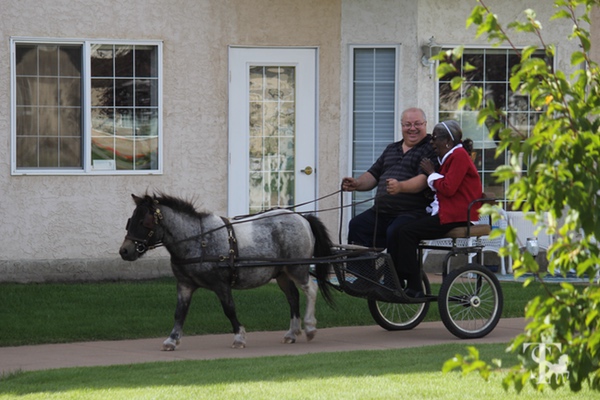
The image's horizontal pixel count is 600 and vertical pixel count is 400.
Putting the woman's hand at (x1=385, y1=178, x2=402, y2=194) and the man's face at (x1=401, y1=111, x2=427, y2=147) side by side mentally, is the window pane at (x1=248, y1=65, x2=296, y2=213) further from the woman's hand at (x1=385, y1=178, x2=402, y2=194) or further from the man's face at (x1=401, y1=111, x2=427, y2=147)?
the woman's hand at (x1=385, y1=178, x2=402, y2=194)

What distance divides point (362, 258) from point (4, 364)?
319 centimetres

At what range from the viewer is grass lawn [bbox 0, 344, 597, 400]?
701cm

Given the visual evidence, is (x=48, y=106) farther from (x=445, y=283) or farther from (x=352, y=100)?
(x=445, y=283)

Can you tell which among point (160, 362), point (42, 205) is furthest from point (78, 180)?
point (160, 362)

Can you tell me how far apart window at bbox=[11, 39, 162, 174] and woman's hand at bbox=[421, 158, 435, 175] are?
5.86 meters

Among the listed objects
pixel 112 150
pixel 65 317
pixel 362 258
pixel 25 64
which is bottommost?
pixel 65 317

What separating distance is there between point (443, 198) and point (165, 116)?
6.08 meters

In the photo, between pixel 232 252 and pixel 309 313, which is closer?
pixel 232 252

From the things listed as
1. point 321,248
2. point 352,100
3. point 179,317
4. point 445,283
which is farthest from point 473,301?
point 352,100

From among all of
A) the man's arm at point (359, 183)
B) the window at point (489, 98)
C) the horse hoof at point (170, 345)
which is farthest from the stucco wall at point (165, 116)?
the horse hoof at point (170, 345)

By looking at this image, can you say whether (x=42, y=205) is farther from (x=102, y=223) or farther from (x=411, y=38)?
(x=411, y=38)

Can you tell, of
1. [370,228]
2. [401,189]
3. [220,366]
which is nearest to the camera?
[220,366]

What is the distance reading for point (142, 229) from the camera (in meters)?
9.27

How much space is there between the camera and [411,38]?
15.6 metres
